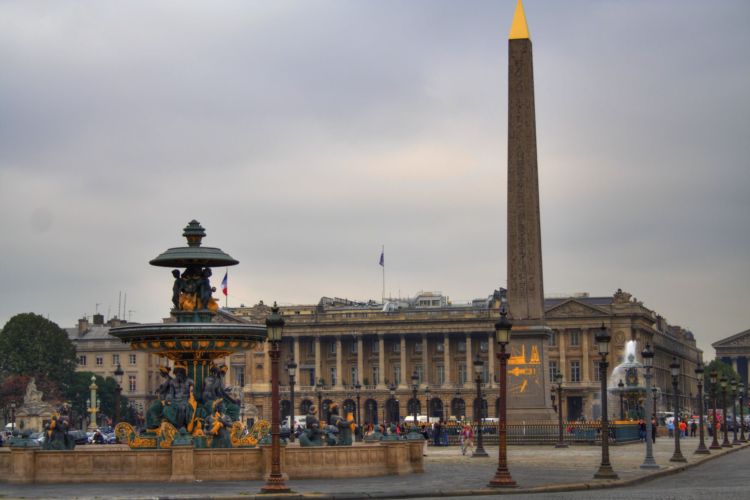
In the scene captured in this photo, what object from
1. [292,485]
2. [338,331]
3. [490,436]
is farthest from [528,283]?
[338,331]

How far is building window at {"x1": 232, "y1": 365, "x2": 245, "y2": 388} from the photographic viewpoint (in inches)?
6668

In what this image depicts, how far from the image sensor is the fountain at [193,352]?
37031 millimetres

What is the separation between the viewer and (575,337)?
162 m

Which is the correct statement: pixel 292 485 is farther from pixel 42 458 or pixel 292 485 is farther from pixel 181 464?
pixel 42 458

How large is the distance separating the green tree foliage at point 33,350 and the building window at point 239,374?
129ft

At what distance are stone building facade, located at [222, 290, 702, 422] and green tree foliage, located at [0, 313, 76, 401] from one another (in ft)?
103

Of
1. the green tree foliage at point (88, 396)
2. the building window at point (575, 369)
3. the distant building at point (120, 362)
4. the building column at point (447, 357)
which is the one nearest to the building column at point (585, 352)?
the building window at point (575, 369)

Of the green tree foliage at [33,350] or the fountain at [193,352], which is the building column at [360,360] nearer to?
the green tree foliage at [33,350]

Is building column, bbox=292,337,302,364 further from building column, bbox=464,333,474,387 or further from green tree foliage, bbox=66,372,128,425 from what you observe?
green tree foliage, bbox=66,372,128,425

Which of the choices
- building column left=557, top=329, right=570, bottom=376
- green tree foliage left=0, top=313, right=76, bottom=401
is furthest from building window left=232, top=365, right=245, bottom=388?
green tree foliage left=0, top=313, right=76, bottom=401

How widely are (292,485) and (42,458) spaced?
5945 millimetres

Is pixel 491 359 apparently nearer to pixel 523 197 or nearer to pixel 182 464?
pixel 523 197

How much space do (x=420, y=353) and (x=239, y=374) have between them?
21.3 m

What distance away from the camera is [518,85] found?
59.6m
